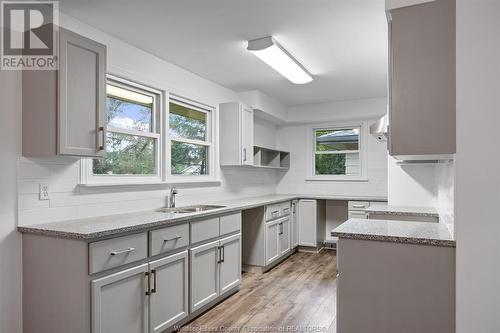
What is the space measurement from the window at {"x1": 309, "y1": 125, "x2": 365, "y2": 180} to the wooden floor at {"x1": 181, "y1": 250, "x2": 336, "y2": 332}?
1899mm

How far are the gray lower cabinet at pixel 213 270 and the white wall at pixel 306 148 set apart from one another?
2.77m

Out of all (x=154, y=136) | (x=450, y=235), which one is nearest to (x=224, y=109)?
(x=154, y=136)

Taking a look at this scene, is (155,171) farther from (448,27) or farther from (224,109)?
(448,27)

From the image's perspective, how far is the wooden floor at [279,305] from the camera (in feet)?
9.05

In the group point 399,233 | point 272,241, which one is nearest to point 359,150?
point 272,241

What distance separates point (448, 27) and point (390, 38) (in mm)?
281

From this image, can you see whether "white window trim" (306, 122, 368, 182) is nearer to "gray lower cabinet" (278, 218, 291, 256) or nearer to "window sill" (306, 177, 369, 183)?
"window sill" (306, 177, 369, 183)

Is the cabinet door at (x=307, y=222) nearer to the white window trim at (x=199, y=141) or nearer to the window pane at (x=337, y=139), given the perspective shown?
A: the window pane at (x=337, y=139)

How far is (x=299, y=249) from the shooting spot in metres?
5.48

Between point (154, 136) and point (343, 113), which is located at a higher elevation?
point (343, 113)

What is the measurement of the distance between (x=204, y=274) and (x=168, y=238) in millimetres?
637

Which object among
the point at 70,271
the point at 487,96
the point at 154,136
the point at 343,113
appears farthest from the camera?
the point at 343,113

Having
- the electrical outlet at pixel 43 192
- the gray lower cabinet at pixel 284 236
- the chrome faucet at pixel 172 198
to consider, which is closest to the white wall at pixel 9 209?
the electrical outlet at pixel 43 192

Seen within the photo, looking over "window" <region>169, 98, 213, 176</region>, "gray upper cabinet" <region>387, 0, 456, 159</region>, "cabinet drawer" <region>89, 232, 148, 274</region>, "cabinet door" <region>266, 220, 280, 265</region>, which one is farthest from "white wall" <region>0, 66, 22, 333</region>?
"cabinet door" <region>266, 220, 280, 265</region>
